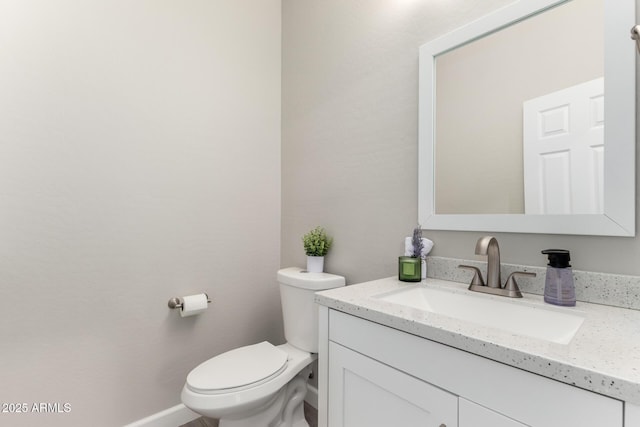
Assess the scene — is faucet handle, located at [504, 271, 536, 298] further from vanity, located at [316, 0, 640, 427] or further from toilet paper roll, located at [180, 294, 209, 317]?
toilet paper roll, located at [180, 294, 209, 317]

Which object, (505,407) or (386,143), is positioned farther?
(386,143)

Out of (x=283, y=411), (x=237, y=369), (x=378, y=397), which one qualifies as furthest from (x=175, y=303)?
(x=378, y=397)

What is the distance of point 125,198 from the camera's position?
144 centimetres

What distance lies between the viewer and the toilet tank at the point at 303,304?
1.46m

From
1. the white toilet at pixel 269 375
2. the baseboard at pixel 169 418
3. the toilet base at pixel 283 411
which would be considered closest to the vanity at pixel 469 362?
the white toilet at pixel 269 375

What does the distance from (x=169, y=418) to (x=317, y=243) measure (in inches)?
46.6

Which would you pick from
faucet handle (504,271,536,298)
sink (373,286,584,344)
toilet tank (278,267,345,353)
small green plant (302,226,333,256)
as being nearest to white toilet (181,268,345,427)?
toilet tank (278,267,345,353)

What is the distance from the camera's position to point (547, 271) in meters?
0.85

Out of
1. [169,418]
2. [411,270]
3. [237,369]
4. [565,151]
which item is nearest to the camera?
[565,151]

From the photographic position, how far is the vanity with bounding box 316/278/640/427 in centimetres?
49

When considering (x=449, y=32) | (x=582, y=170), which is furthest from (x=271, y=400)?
(x=449, y=32)

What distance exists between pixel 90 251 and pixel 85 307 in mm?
251

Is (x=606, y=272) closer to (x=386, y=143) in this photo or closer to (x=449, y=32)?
(x=386, y=143)

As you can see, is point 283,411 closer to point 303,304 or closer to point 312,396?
point 312,396
